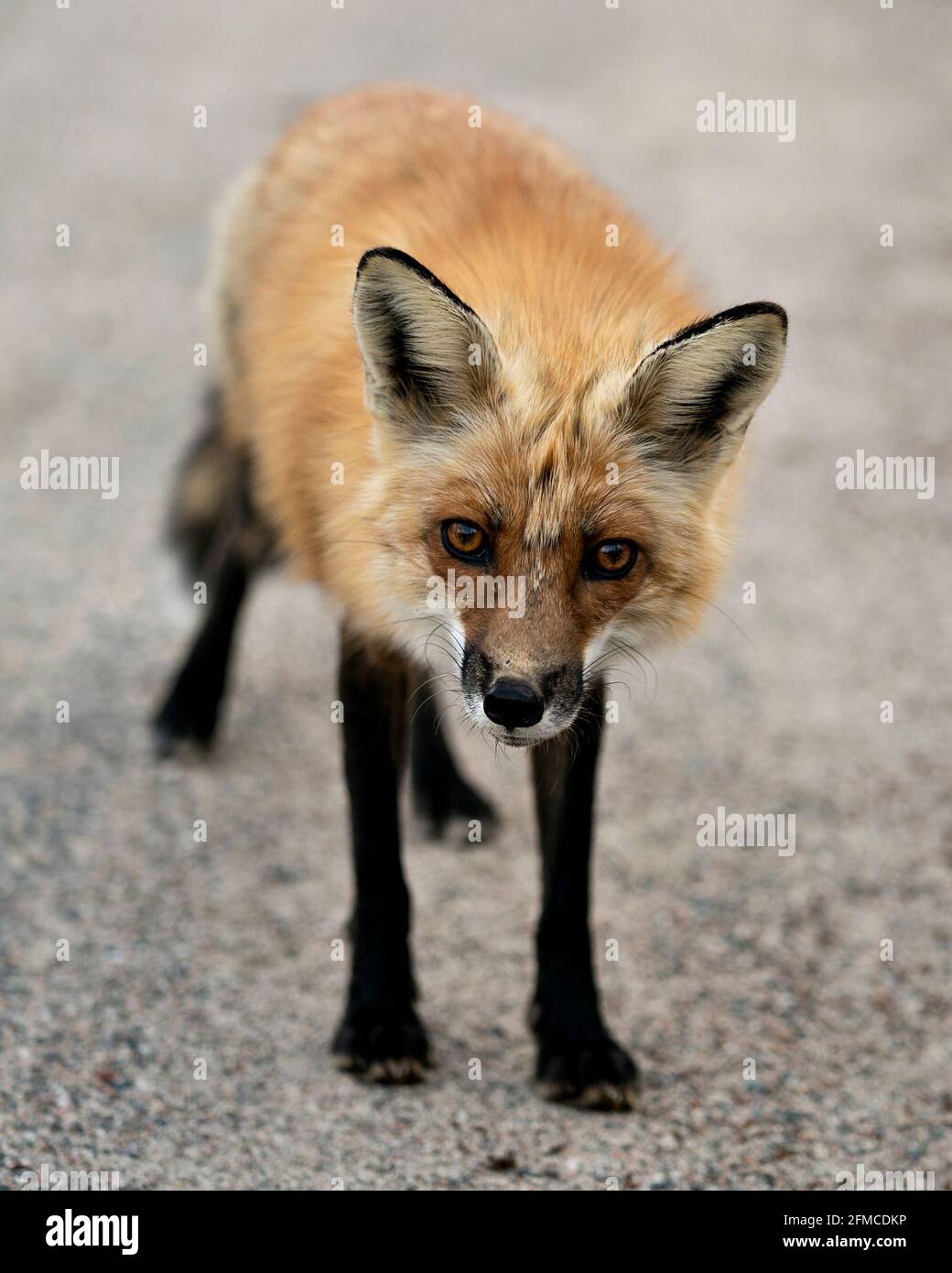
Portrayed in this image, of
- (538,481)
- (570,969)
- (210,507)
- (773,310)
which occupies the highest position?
(210,507)

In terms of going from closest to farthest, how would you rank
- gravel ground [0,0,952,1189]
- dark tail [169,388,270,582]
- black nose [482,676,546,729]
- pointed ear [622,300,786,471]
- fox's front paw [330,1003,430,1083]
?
black nose [482,676,546,729] < pointed ear [622,300,786,471] < gravel ground [0,0,952,1189] < fox's front paw [330,1003,430,1083] < dark tail [169,388,270,582]

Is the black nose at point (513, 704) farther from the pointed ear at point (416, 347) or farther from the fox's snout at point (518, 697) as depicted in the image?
the pointed ear at point (416, 347)

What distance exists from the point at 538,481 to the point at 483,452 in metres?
0.19

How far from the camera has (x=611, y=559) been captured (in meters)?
3.01

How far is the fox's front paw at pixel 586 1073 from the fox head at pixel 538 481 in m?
1.17

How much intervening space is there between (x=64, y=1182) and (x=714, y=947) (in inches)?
88.3

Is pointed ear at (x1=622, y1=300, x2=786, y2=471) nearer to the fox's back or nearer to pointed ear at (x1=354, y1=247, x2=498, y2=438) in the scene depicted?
the fox's back

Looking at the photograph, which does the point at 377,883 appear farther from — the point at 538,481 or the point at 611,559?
the point at 538,481

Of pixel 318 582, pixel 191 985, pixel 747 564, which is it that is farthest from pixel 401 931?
pixel 747 564

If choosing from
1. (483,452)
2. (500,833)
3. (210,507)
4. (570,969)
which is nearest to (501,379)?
(483,452)

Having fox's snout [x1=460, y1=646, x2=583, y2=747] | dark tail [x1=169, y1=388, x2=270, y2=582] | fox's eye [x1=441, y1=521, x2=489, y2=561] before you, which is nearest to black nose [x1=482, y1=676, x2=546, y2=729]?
fox's snout [x1=460, y1=646, x2=583, y2=747]

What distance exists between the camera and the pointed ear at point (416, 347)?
2936 mm

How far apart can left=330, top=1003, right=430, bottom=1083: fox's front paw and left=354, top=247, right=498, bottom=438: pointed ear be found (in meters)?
1.68

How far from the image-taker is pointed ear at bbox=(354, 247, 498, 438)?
294 centimetres
